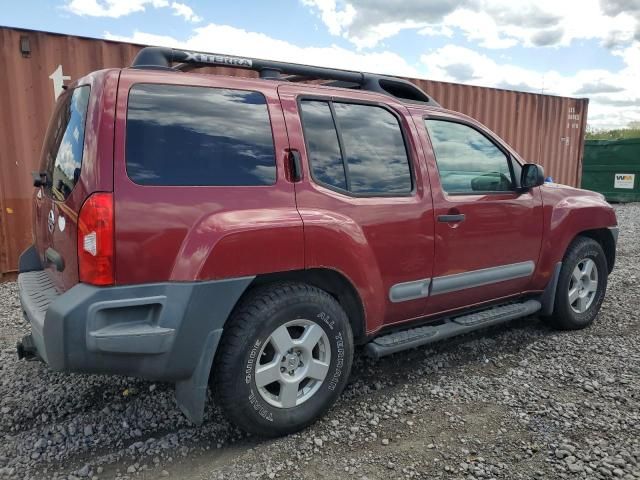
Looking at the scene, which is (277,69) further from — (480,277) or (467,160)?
(480,277)

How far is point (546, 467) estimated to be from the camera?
2.39m

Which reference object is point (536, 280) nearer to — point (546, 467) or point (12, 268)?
point (546, 467)

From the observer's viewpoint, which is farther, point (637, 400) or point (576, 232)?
point (576, 232)

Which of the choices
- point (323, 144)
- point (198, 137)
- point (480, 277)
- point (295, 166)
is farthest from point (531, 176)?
point (198, 137)

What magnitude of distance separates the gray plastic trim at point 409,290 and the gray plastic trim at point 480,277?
0.22 ft

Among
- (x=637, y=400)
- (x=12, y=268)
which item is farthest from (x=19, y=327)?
(x=637, y=400)

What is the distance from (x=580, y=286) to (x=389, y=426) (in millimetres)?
2400

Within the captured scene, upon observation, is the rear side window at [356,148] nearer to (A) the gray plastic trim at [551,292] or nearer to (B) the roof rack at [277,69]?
(B) the roof rack at [277,69]

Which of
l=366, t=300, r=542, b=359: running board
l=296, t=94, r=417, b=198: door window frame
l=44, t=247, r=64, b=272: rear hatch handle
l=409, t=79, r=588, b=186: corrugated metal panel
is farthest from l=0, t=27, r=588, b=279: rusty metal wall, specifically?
l=409, t=79, r=588, b=186: corrugated metal panel

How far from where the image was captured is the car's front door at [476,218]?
3.21 metres

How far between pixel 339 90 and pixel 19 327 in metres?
3.35

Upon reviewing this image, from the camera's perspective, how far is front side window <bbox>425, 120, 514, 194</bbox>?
130 inches

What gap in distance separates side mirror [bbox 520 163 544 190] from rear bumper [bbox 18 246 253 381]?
2.31 meters

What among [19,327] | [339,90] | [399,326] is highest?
[339,90]
